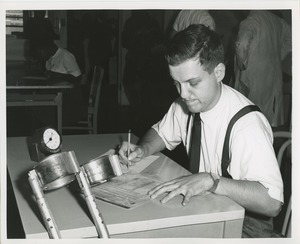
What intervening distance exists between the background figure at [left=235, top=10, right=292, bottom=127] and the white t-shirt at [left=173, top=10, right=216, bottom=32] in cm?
21

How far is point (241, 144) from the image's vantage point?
54.5 inches

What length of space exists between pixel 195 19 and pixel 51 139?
0.95 metres

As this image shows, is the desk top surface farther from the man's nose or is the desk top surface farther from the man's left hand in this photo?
the man's left hand

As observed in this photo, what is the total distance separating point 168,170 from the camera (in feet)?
4.89

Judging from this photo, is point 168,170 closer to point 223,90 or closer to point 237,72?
point 223,90

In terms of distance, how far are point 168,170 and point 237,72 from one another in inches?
36.6

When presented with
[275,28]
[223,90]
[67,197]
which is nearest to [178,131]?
[223,90]

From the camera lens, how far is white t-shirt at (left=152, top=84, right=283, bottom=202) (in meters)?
1.31

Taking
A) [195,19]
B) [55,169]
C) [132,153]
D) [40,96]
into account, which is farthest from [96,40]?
[55,169]

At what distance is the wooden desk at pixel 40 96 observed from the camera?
10.1 ft

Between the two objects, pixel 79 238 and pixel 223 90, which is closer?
pixel 79 238

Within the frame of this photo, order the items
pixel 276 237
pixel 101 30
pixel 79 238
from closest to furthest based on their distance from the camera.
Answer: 1. pixel 79 238
2. pixel 276 237
3. pixel 101 30

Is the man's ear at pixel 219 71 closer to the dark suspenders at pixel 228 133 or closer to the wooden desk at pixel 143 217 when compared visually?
the dark suspenders at pixel 228 133

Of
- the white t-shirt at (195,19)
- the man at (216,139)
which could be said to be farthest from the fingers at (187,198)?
the white t-shirt at (195,19)
